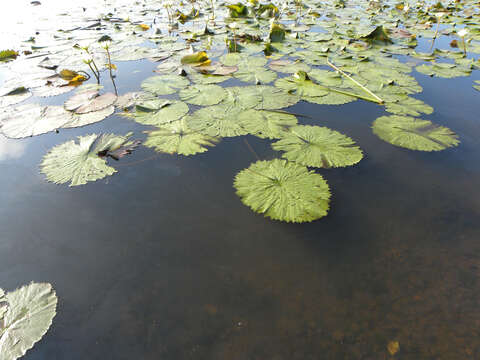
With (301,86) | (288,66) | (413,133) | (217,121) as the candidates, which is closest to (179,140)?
(217,121)

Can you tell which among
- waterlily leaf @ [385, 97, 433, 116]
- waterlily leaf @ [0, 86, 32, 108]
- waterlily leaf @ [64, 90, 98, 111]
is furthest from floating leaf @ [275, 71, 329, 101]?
waterlily leaf @ [0, 86, 32, 108]

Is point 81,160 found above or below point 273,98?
below

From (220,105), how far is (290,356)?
2699 millimetres

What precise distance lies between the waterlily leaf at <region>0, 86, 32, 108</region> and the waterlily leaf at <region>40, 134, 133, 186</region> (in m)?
1.57

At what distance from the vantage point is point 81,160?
2395 mm

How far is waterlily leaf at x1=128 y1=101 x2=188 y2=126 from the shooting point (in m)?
2.91

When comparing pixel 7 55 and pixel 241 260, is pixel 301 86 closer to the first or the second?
pixel 241 260

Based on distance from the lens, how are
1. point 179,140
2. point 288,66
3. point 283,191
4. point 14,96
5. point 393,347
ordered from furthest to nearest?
point 288,66, point 14,96, point 179,140, point 283,191, point 393,347

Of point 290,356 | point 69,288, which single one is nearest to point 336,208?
point 290,356

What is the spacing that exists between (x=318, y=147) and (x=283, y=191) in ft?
2.42

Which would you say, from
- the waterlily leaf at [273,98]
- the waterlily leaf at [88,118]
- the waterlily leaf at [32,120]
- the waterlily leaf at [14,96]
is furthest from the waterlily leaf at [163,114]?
the waterlily leaf at [14,96]

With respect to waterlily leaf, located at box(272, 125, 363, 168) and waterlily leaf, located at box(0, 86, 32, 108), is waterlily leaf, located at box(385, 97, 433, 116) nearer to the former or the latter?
waterlily leaf, located at box(272, 125, 363, 168)

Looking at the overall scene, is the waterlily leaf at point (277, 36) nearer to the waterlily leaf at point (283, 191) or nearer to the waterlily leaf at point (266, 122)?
the waterlily leaf at point (266, 122)

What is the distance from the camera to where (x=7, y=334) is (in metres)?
1.29
